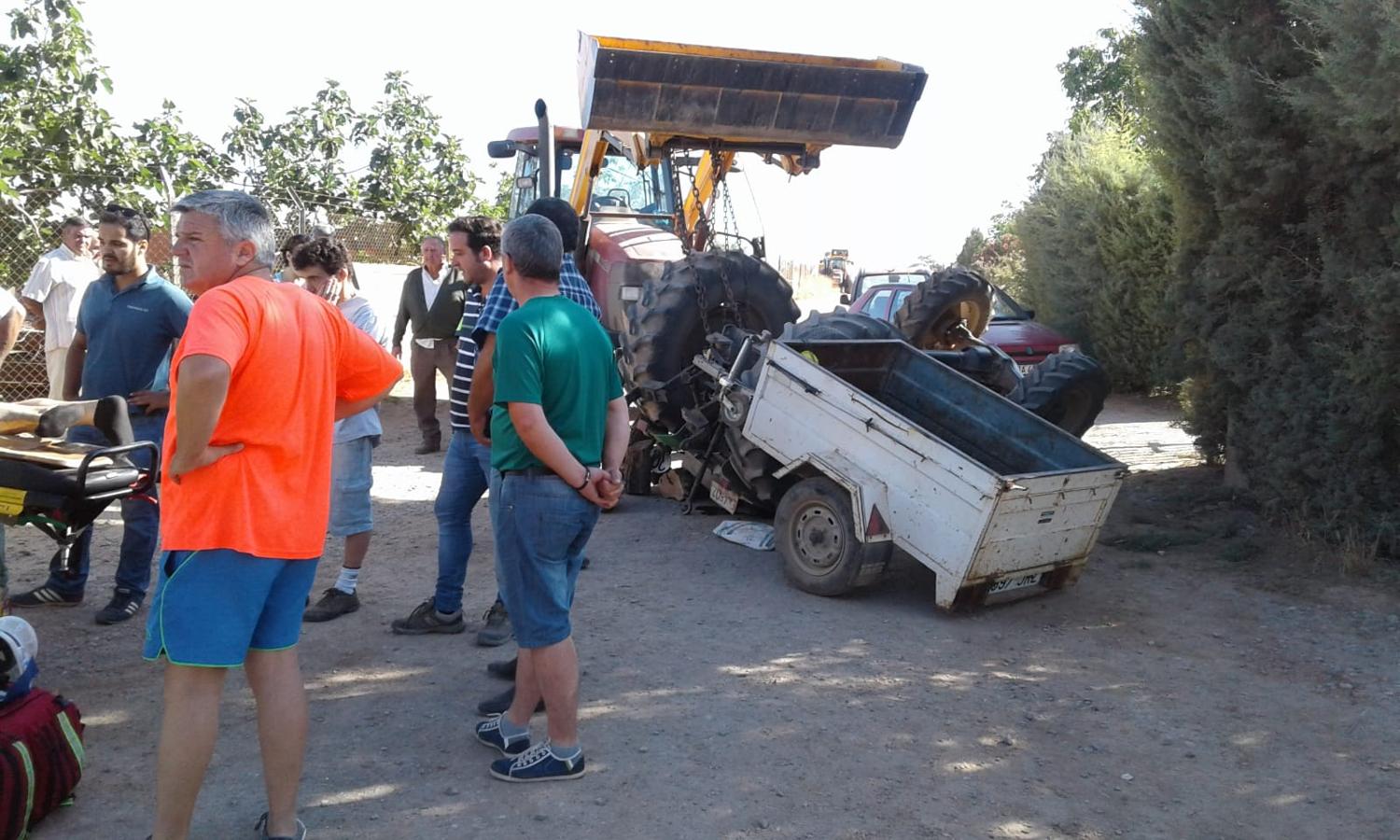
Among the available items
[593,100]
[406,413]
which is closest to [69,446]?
[593,100]

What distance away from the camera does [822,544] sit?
21.5ft

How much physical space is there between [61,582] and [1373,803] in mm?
5847

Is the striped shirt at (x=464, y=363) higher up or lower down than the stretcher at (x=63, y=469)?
higher up

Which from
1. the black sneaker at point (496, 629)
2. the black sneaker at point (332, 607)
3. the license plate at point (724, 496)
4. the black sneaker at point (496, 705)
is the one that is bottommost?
the black sneaker at point (332, 607)

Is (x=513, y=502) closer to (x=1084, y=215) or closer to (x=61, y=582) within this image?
(x=61, y=582)

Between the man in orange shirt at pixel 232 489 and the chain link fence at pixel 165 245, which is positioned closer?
the man in orange shirt at pixel 232 489

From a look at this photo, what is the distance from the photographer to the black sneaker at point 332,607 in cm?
585

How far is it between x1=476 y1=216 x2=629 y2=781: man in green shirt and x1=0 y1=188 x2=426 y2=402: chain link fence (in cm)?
415

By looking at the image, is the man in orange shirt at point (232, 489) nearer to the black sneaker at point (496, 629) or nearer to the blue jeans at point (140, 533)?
the black sneaker at point (496, 629)

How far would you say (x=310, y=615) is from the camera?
19.2 feet

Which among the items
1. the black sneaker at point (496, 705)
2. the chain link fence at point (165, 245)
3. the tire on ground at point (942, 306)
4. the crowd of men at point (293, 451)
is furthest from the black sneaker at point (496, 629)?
the tire on ground at point (942, 306)

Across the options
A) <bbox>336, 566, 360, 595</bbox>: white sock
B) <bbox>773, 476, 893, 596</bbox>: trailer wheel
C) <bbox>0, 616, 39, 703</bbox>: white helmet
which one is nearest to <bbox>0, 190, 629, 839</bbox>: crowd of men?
<bbox>336, 566, 360, 595</bbox>: white sock

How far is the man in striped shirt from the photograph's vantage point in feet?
17.2

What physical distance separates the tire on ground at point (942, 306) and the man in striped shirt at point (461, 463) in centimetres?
529
